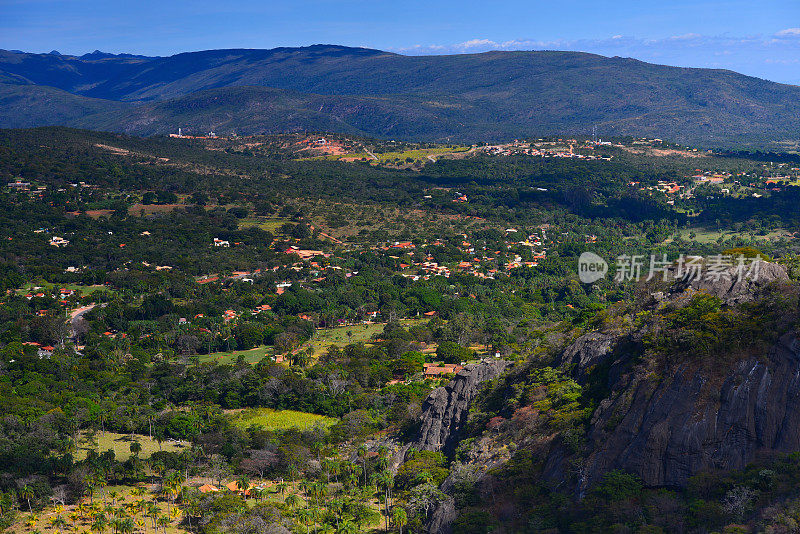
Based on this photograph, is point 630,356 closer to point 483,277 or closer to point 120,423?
point 120,423

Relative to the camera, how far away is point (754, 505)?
76.2ft

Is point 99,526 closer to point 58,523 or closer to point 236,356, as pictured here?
point 58,523

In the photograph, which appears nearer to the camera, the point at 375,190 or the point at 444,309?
the point at 444,309

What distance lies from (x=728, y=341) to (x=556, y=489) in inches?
305

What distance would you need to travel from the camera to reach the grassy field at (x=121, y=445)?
3872 centimetres

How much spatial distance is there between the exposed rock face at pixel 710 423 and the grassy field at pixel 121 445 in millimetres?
22289

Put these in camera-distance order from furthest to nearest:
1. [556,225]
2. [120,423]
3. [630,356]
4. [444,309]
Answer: [556,225], [444,309], [120,423], [630,356]

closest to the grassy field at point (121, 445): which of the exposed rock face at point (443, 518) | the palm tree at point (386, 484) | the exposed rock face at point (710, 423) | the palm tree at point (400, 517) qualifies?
the palm tree at point (386, 484)

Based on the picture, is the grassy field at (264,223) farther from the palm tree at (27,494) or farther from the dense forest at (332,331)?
the palm tree at (27,494)

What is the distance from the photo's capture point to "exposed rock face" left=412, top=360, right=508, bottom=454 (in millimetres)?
37000

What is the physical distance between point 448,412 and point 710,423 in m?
14.6

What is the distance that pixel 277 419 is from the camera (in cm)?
4494

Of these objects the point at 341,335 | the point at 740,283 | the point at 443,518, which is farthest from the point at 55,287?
the point at 740,283

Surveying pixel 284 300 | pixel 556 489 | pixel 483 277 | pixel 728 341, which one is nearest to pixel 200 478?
pixel 556 489
